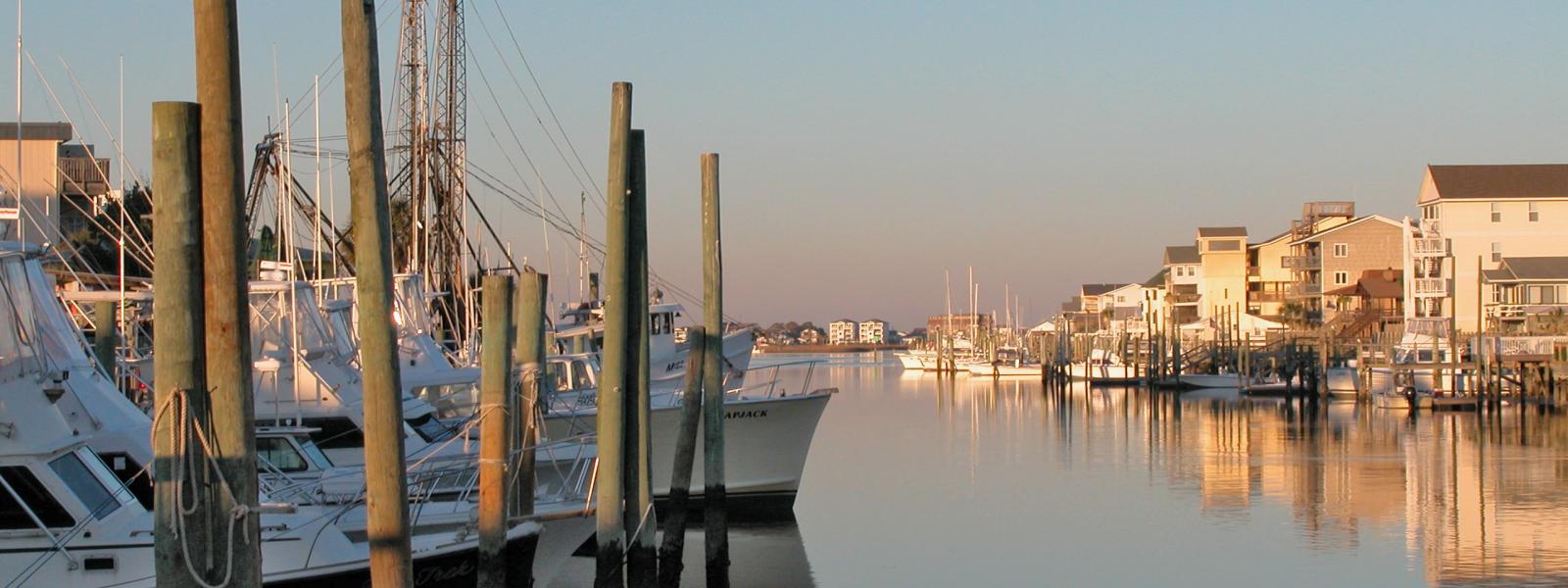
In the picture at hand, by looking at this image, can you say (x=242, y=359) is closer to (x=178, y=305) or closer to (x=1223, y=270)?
(x=178, y=305)

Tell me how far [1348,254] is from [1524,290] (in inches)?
1037

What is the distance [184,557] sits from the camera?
10.8m

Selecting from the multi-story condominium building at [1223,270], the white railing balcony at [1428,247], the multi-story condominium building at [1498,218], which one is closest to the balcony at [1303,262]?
the multi-story condominium building at [1223,270]

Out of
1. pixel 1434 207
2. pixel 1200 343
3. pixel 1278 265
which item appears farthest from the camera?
pixel 1278 265

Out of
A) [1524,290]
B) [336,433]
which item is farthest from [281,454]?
[1524,290]

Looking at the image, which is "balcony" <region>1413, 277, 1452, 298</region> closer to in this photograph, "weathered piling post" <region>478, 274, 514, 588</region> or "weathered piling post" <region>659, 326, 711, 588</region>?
"weathered piling post" <region>659, 326, 711, 588</region>

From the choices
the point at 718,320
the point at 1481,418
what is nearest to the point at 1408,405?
the point at 1481,418

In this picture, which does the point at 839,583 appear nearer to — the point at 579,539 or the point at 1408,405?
the point at 579,539

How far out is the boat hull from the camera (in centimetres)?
3422

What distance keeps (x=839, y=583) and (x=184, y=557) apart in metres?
18.9

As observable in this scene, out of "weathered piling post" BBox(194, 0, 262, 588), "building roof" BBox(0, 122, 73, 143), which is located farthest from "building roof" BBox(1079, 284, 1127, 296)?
"weathered piling post" BBox(194, 0, 262, 588)

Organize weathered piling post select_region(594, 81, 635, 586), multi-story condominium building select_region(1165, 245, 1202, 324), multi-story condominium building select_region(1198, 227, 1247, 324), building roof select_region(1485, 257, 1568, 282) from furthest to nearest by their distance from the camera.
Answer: multi-story condominium building select_region(1165, 245, 1202, 324) < multi-story condominium building select_region(1198, 227, 1247, 324) < building roof select_region(1485, 257, 1568, 282) < weathered piling post select_region(594, 81, 635, 586)

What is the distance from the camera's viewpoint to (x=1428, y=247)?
92.4 meters

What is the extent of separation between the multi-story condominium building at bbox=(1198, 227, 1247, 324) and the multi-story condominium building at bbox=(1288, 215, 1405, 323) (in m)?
9.24
